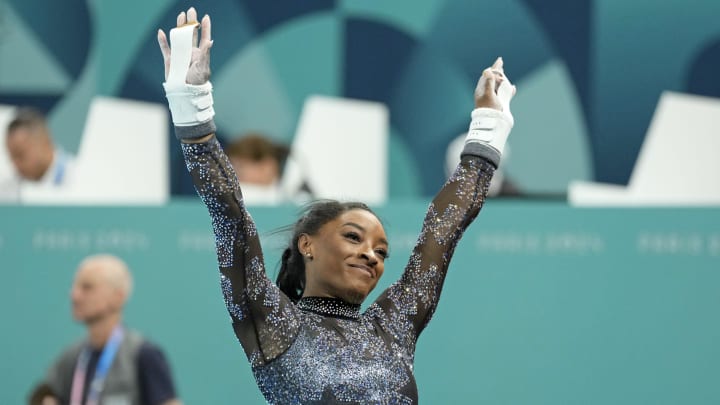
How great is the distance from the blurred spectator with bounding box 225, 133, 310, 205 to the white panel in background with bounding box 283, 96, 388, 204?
0.04 meters

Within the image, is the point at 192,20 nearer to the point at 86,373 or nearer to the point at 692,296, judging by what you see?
the point at 86,373

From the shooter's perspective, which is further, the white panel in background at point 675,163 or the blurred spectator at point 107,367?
the white panel in background at point 675,163

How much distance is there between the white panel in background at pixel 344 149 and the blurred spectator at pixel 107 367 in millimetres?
1411

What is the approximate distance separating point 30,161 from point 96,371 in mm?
1883

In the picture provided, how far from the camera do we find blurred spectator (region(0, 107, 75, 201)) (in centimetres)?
617

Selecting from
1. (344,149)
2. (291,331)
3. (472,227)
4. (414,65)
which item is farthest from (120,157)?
(291,331)

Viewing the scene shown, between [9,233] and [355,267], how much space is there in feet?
11.1

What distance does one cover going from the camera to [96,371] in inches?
184

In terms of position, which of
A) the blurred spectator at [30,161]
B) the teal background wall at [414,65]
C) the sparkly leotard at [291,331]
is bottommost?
the sparkly leotard at [291,331]

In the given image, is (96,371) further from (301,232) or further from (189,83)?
(189,83)

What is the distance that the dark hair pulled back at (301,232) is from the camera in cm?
282

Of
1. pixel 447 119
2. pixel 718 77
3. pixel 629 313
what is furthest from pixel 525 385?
pixel 718 77

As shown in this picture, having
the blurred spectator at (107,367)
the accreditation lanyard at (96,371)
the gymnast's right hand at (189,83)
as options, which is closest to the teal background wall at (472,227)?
the blurred spectator at (107,367)

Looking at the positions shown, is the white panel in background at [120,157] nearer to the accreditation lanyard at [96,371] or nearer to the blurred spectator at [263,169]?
the blurred spectator at [263,169]
